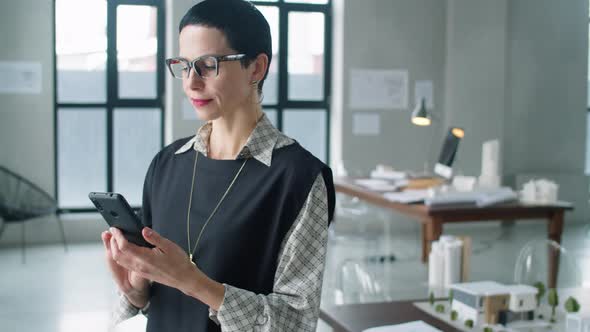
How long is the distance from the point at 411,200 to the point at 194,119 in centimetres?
290

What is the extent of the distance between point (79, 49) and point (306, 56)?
7.65 ft

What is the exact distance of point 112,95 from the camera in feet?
25.2

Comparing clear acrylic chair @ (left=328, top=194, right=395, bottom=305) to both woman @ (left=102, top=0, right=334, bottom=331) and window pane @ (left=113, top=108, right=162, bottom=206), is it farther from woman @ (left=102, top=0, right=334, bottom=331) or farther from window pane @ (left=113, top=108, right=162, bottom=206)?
woman @ (left=102, top=0, right=334, bottom=331)

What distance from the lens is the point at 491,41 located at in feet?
27.4

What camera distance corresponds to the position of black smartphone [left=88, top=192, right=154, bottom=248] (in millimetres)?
1352

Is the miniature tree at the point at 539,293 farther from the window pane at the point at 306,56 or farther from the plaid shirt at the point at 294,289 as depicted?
the window pane at the point at 306,56

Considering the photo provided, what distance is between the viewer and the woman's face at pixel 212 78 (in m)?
1.44

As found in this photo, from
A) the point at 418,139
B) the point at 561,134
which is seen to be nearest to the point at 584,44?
the point at 561,134

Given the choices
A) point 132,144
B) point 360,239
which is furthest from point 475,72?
point 132,144

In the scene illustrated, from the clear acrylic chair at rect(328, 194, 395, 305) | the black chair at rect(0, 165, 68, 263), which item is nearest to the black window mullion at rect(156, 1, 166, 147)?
the black chair at rect(0, 165, 68, 263)

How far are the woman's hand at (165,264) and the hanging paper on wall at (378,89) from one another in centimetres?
689

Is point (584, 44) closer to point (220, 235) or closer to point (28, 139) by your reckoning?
point (28, 139)

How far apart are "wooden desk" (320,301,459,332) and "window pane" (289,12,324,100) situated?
5616mm

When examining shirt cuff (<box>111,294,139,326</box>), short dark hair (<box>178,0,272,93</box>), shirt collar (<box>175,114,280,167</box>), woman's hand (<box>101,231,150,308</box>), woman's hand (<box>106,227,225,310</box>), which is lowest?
shirt cuff (<box>111,294,139,326</box>)
